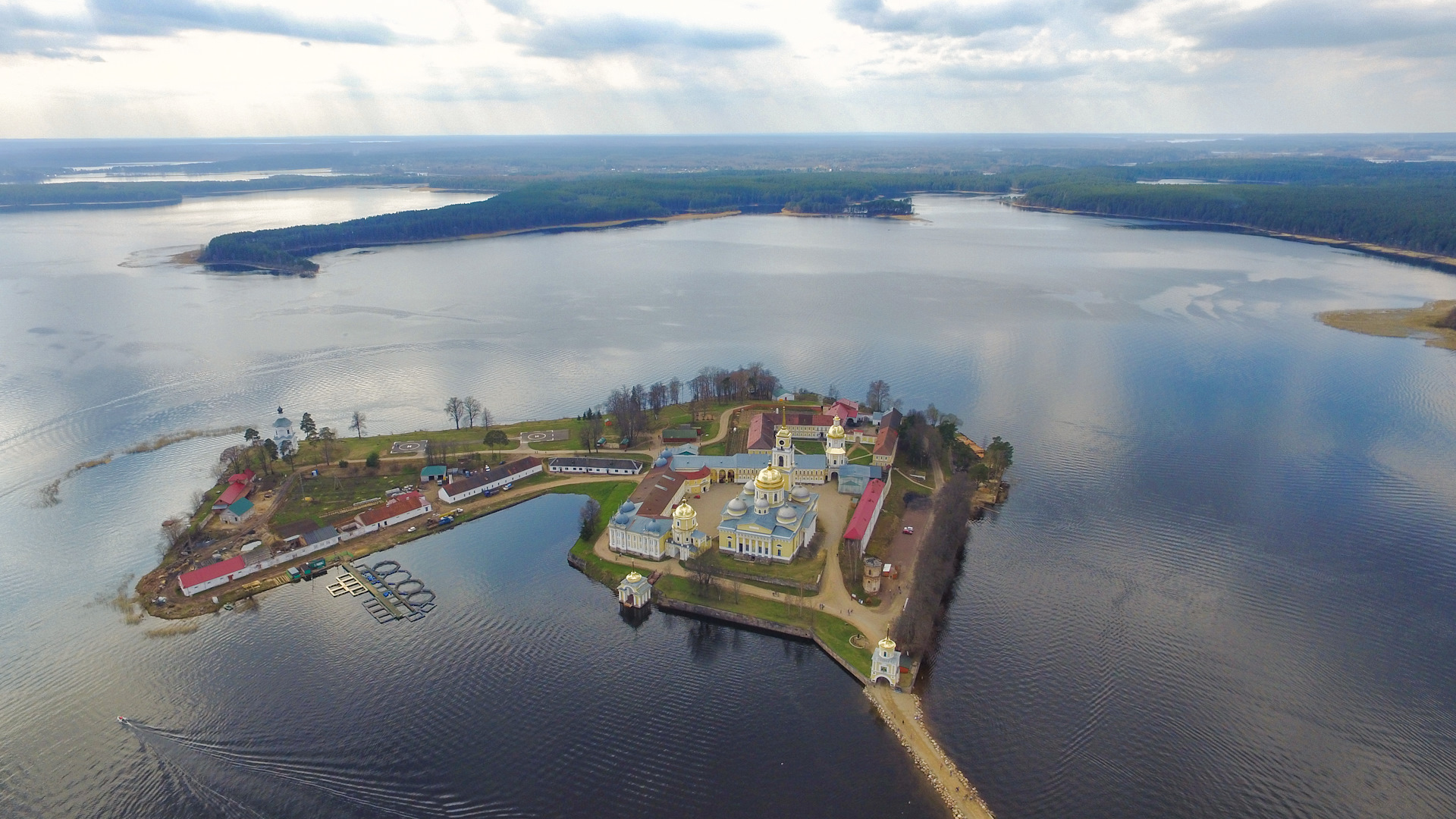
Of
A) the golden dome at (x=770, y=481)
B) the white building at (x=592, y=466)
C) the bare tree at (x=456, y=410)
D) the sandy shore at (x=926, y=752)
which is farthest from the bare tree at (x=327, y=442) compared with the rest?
the sandy shore at (x=926, y=752)

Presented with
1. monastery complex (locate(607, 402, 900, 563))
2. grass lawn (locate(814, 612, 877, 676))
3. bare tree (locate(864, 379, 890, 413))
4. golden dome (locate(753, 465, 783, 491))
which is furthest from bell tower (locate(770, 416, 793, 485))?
grass lawn (locate(814, 612, 877, 676))

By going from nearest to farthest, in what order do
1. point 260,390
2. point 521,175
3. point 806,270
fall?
point 260,390 < point 806,270 < point 521,175

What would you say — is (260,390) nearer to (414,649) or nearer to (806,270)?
(414,649)

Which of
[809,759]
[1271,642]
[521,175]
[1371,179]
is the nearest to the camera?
[809,759]

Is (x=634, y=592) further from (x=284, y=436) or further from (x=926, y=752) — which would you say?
(x=284, y=436)

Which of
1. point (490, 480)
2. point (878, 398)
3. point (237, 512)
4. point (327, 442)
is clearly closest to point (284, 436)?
point (327, 442)

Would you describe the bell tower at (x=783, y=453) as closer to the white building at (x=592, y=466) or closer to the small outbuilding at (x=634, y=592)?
the white building at (x=592, y=466)

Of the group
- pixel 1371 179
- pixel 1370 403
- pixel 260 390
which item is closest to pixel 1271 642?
pixel 1370 403
